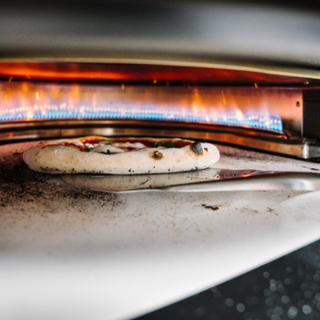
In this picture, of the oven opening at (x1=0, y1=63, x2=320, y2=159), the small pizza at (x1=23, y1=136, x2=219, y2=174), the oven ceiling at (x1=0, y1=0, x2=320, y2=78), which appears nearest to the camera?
the oven ceiling at (x1=0, y1=0, x2=320, y2=78)

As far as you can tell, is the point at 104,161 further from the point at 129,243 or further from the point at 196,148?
the point at 129,243

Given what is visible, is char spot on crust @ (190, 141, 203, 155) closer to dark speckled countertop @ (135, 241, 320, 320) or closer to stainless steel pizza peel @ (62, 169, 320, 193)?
stainless steel pizza peel @ (62, 169, 320, 193)

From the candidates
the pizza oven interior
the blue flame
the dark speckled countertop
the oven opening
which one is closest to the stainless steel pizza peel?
the pizza oven interior

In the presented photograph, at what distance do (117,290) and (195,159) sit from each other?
1.05 metres

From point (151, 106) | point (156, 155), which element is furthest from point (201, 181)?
point (151, 106)

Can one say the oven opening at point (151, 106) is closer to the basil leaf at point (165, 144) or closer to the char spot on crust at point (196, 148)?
the basil leaf at point (165, 144)

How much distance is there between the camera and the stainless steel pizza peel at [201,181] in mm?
1142

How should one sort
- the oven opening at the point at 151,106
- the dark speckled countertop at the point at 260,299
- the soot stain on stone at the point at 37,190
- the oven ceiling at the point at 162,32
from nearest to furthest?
the dark speckled countertop at the point at 260,299 < the oven ceiling at the point at 162,32 < the soot stain on stone at the point at 37,190 < the oven opening at the point at 151,106

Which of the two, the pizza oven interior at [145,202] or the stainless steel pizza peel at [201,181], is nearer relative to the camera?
the pizza oven interior at [145,202]

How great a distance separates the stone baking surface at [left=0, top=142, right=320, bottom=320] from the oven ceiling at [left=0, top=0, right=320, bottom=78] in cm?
57

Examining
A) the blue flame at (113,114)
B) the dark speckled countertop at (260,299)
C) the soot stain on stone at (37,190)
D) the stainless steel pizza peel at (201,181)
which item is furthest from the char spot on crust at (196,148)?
the blue flame at (113,114)

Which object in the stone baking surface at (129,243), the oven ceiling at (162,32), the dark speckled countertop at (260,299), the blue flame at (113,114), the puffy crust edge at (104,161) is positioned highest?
the oven ceiling at (162,32)

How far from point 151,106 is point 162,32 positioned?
2176 millimetres

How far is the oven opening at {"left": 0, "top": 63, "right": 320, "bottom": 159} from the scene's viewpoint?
2254 millimetres
